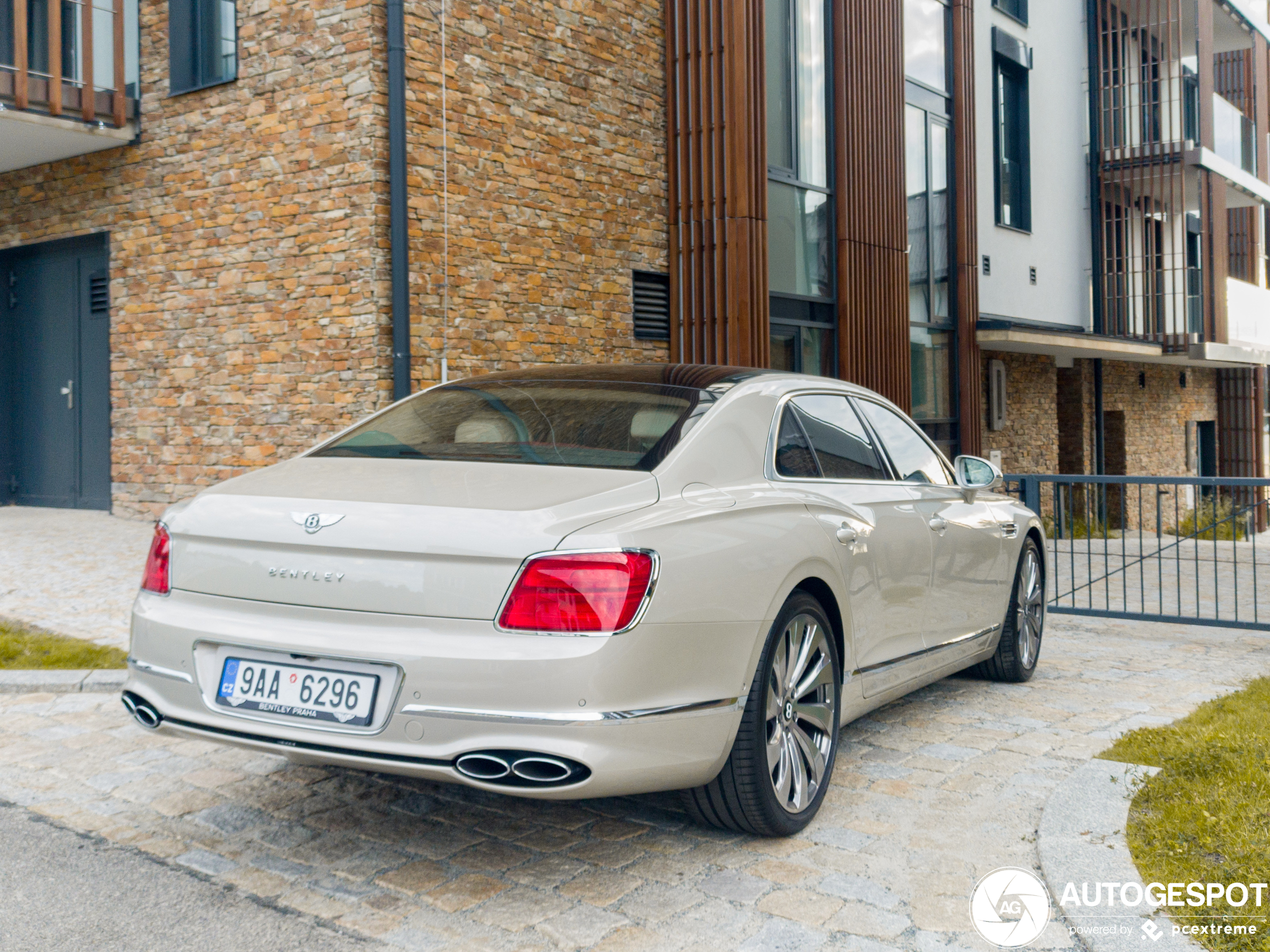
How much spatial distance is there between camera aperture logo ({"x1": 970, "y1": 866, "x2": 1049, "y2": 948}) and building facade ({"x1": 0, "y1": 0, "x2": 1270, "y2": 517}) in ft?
23.1

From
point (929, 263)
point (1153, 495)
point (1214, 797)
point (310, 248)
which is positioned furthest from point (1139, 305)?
point (1214, 797)

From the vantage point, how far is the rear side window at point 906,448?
17.0 feet

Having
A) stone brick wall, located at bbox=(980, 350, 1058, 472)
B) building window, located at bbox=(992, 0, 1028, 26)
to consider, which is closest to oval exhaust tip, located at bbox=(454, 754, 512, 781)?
stone brick wall, located at bbox=(980, 350, 1058, 472)

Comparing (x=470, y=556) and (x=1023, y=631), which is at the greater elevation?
(x=470, y=556)

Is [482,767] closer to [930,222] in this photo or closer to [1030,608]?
[1030,608]

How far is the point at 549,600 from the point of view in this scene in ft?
10.2

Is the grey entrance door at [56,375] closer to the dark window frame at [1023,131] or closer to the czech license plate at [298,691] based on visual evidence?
the czech license plate at [298,691]

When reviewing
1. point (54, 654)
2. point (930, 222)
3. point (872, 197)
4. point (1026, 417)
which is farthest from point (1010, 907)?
point (1026, 417)

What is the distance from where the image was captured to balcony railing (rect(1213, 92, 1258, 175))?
22.9 meters

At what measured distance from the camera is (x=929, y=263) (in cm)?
1680

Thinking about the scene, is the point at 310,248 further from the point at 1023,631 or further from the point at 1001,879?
the point at 1001,879

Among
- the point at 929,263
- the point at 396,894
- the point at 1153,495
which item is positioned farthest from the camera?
the point at 1153,495

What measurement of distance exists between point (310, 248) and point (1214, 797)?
8159 millimetres

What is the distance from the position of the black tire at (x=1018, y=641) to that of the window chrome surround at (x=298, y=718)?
3.82 meters
